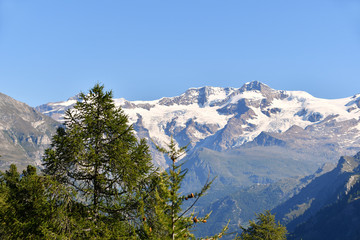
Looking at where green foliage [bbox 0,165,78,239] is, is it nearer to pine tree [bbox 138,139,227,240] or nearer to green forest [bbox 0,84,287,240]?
green forest [bbox 0,84,287,240]

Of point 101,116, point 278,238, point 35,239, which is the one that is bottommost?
point 278,238

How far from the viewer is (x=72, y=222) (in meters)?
15.7

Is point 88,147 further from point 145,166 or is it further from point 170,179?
point 170,179

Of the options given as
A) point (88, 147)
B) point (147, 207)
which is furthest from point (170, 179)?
point (88, 147)

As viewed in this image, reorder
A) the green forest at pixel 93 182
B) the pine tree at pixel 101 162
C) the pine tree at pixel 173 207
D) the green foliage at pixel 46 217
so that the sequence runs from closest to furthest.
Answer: the pine tree at pixel 173 207, the green foliage at pixel 46 217, the green forest at pixel 93 182, the pine tree at pixel 101 162

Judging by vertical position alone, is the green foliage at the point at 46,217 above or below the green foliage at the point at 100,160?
below

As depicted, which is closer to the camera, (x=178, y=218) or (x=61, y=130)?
(x=178, y=218)

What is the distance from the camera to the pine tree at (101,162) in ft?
57.7

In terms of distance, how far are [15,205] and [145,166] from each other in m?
9.34

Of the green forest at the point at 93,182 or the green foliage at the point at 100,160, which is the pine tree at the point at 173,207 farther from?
the green foliage at the point at 100,160

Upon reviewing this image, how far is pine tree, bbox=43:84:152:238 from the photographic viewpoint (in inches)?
692

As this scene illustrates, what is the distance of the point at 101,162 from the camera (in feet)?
58.8

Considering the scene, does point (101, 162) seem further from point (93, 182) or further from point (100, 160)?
point (93, 182)

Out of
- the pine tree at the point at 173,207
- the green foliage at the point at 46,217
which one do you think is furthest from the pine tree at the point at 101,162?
the pine tree at the point at 173,207
